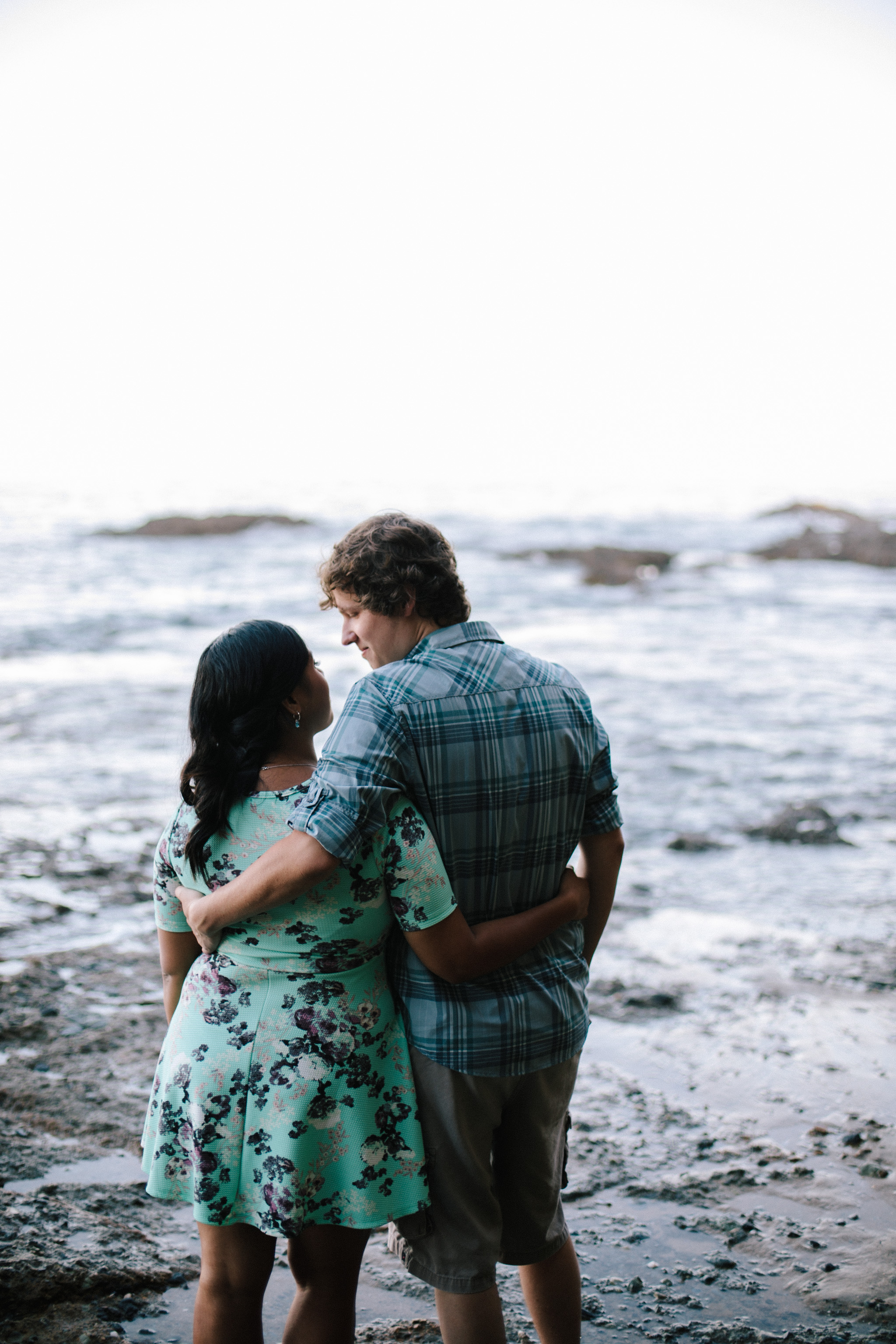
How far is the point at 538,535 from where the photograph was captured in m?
A: 30.6

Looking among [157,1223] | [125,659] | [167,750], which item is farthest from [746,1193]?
[125,659]

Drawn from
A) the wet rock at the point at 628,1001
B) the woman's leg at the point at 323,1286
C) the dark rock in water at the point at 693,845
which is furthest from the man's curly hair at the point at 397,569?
the dark rock in water at the point at 693,845

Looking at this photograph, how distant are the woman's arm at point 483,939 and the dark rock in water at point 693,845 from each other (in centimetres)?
412

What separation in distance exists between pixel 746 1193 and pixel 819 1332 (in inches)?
20.9

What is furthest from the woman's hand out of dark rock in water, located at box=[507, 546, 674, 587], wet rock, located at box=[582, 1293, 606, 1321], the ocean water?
dark rock in water, located at box=[507, 546, 674, 587]

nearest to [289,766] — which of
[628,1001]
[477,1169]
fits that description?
[477,1169]

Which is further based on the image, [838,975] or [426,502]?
[426,502]

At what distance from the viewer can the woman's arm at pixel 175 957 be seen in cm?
198

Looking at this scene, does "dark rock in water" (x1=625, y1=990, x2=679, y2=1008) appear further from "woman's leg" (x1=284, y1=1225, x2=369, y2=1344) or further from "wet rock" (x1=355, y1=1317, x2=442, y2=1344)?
"woman's leg" (x1=284, y1=1225, x2=369, y2=1344)

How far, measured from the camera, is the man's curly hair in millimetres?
1902

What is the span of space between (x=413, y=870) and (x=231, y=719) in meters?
0.43

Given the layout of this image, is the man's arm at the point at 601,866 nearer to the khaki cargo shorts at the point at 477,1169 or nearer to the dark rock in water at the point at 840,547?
the khaki cargo shorts at the point at 477,1169

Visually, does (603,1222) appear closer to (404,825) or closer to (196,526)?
(404,825)

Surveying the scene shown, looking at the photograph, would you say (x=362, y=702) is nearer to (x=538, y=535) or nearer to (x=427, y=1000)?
(x=427, y=1000)
